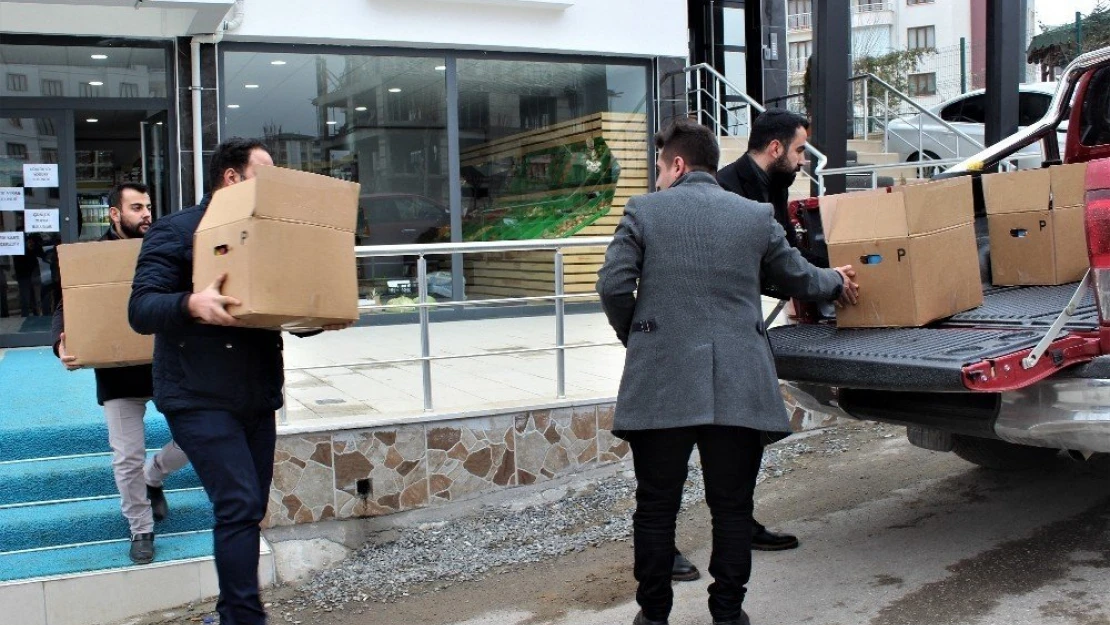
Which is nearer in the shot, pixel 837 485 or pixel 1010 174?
pixel 1010 174

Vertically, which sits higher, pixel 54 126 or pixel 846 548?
pixel 54 126

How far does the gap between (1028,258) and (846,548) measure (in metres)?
1.60

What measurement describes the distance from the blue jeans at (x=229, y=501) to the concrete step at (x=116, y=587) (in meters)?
1.35

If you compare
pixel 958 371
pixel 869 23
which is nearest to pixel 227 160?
pixel 958 371

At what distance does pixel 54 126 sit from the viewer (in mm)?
9648

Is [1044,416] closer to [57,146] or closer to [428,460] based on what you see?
[428,460]

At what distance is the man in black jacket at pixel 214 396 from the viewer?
11.4 feet

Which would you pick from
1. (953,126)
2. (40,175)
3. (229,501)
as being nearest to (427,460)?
(229,501)

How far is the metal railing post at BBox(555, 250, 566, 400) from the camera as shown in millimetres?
6191

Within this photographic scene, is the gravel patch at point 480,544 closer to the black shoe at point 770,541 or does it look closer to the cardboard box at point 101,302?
the black shoe at point 770,541

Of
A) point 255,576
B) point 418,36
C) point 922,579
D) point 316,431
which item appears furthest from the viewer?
point 418,36

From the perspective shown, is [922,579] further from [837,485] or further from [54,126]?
[54,126]

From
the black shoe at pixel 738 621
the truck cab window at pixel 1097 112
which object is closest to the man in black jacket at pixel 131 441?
the black shoe at pixel 738 621

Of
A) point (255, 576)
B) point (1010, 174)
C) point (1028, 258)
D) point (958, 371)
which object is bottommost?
point (255, 576)
